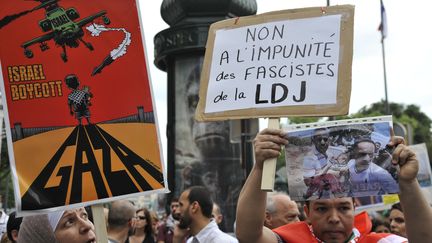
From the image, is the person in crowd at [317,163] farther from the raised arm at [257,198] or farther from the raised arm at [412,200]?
the raised arm at [412,200]

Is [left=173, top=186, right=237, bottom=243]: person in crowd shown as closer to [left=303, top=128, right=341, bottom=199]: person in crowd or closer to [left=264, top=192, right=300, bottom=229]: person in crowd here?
[left=264, top=192, right=300, bottom=229]: person in crowd

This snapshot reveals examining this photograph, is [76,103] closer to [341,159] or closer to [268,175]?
[268,175]

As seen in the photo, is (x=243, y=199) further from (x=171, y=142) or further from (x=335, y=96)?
(x=171, y=142)

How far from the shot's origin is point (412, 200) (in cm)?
283

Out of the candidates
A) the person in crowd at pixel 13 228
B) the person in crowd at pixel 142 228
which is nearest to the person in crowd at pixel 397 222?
the person in crowd at pixel 142 228

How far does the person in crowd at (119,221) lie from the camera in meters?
5.87

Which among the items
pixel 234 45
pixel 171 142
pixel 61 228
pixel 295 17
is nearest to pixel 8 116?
pixel 61 228

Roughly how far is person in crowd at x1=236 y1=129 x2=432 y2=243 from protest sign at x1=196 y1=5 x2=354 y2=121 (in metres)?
0.24

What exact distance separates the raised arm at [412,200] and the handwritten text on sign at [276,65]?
43cm

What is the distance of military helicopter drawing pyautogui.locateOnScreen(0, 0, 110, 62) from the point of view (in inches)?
126

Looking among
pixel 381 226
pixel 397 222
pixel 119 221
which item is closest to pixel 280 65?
pixel 119 221

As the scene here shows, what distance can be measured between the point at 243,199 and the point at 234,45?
0.83 meters

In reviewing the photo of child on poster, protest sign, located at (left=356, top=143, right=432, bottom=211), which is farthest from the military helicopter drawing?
protest sign, located at (left=356, top=143, right=432, bottom=211)

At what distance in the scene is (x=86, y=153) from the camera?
3.21 metres
